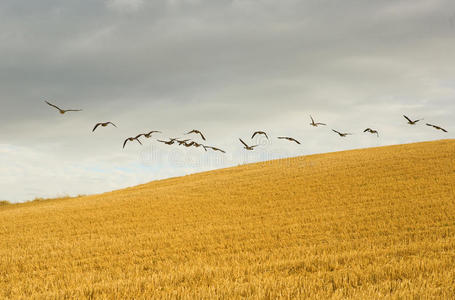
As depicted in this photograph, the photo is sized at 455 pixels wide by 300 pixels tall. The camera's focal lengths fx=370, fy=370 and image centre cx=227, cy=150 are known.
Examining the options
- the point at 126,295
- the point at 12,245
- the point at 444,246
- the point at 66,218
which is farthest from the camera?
the point at 66,218

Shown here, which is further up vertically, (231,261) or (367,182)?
(367,182)

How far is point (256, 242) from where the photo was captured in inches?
487

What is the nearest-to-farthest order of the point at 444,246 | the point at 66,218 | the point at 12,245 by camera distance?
1. the point at 444,246
2. the point at 12,245
3. the point at 66,218

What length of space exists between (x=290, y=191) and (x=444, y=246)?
1366 centimetres

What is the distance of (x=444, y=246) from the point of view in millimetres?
9797

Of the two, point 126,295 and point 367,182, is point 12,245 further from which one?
point 367,182

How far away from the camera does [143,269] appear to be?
405 inches

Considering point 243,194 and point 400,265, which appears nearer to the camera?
point 400,265

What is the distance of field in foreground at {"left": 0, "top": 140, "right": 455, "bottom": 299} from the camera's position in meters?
7.22

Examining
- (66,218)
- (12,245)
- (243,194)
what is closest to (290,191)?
(243,194)

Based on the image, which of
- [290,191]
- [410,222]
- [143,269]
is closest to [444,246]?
[410,222]

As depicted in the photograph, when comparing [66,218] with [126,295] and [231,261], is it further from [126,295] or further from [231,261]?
[126,295]

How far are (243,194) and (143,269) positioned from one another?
14227mm

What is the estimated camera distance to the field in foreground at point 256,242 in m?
7.22
